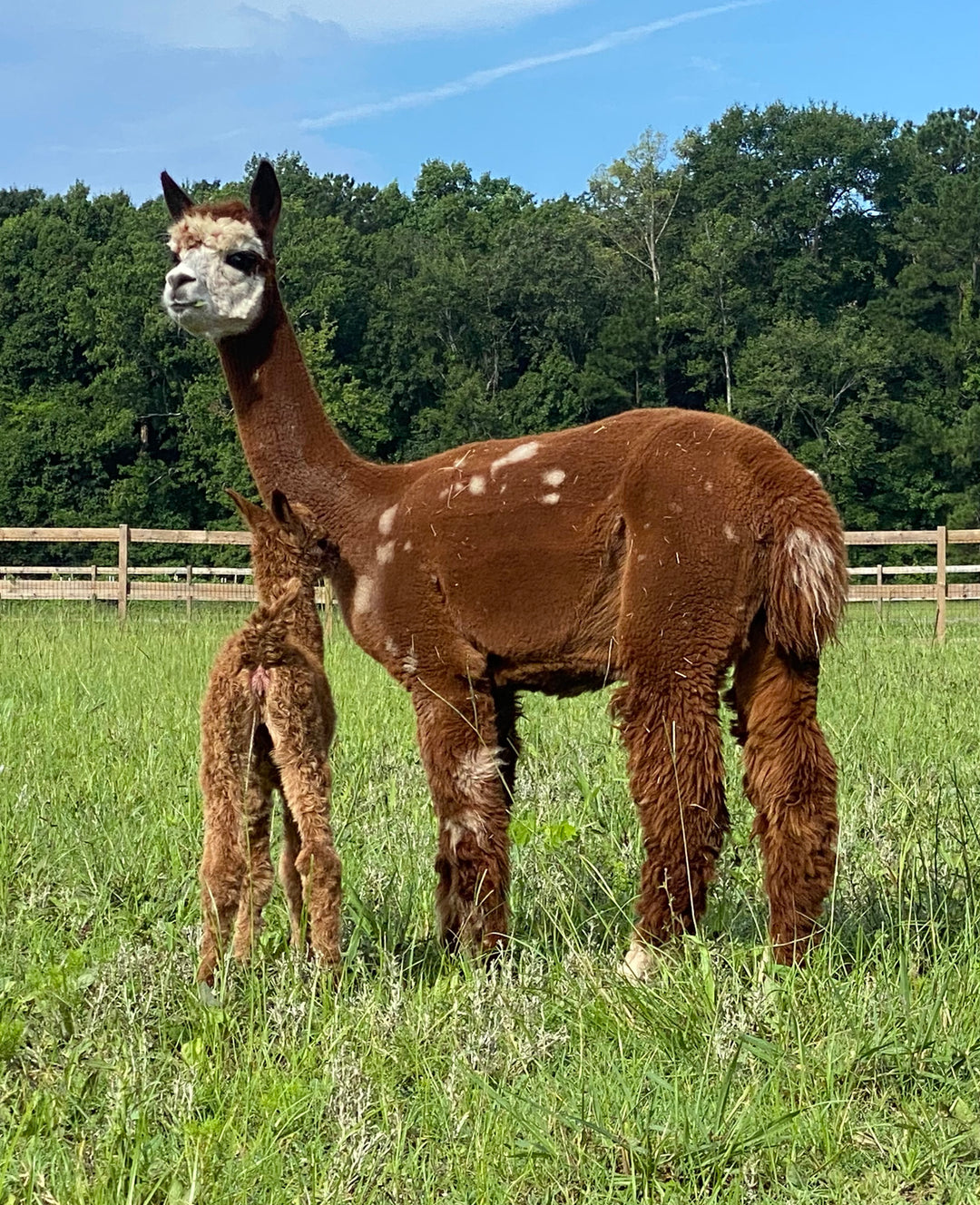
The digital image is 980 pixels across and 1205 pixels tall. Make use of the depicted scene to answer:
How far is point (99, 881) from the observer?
4820 millimetres

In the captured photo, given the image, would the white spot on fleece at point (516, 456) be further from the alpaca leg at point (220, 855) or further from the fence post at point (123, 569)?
the fence post at point (123, 569)

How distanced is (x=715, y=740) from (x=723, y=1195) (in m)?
1.54

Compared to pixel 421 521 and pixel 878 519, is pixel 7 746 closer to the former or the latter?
pixel 421 521

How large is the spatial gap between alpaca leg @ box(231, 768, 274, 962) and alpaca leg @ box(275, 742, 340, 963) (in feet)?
0.26

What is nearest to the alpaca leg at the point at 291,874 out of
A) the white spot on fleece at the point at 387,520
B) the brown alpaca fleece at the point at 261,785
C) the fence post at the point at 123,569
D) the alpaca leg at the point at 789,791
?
the brown alpaca fleece at the point at 261,785

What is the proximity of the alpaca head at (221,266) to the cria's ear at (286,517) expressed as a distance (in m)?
1.14

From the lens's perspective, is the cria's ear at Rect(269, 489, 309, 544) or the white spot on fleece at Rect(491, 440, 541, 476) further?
the white spot on fleece at Rect(491, 440, 541, 476)

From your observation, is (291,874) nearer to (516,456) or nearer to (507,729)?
(507,729)

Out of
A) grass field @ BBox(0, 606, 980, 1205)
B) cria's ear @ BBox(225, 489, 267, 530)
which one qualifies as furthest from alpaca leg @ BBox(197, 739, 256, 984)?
cria's ear @ BBox(225, 489, 267, 530)

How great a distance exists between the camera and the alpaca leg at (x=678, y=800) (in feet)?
13.0

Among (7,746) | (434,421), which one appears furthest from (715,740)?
(434,421)

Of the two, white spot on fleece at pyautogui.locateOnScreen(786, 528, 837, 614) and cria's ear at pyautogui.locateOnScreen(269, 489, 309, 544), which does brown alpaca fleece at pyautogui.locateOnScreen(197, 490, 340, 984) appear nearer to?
cria's ear at pyautogui.locateOnScreen(269, 489, 309, 544)

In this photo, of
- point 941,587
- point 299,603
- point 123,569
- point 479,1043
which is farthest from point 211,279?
point 941,587

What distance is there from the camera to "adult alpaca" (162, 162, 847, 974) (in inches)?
157
